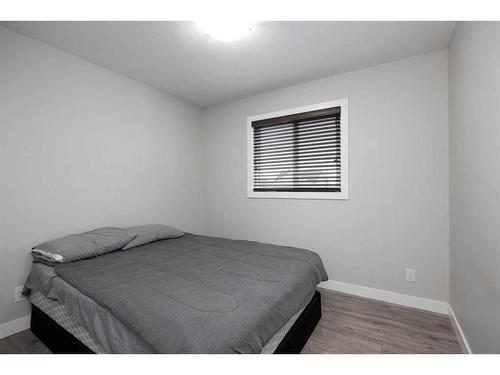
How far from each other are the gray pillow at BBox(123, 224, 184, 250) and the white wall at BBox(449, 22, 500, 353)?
263 centimetres

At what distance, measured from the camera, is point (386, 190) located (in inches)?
94.1

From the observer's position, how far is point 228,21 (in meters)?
1.77

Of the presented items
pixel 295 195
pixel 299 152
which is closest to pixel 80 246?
pixel 295 195

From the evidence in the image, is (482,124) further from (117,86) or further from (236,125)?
(117,86)

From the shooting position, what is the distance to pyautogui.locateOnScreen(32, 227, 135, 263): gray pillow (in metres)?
1.82

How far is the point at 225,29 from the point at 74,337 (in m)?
2.40

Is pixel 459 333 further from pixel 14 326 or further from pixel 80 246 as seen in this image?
pixel 14 326

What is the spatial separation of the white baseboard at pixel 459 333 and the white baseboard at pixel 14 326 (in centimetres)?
333

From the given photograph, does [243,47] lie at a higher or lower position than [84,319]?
higher

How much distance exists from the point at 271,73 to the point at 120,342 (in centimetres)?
270

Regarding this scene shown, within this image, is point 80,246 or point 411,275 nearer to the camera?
point 80,246

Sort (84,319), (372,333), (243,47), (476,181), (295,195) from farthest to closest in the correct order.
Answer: (295,195) → (243,47) → (372,333) → (476,181) → (84,319)

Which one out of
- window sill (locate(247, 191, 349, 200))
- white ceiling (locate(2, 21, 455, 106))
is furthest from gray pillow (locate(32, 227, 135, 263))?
white ceiling (locate(2, 21, 455, 106))

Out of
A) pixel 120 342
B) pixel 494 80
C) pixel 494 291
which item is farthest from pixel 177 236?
pixel 494 80
